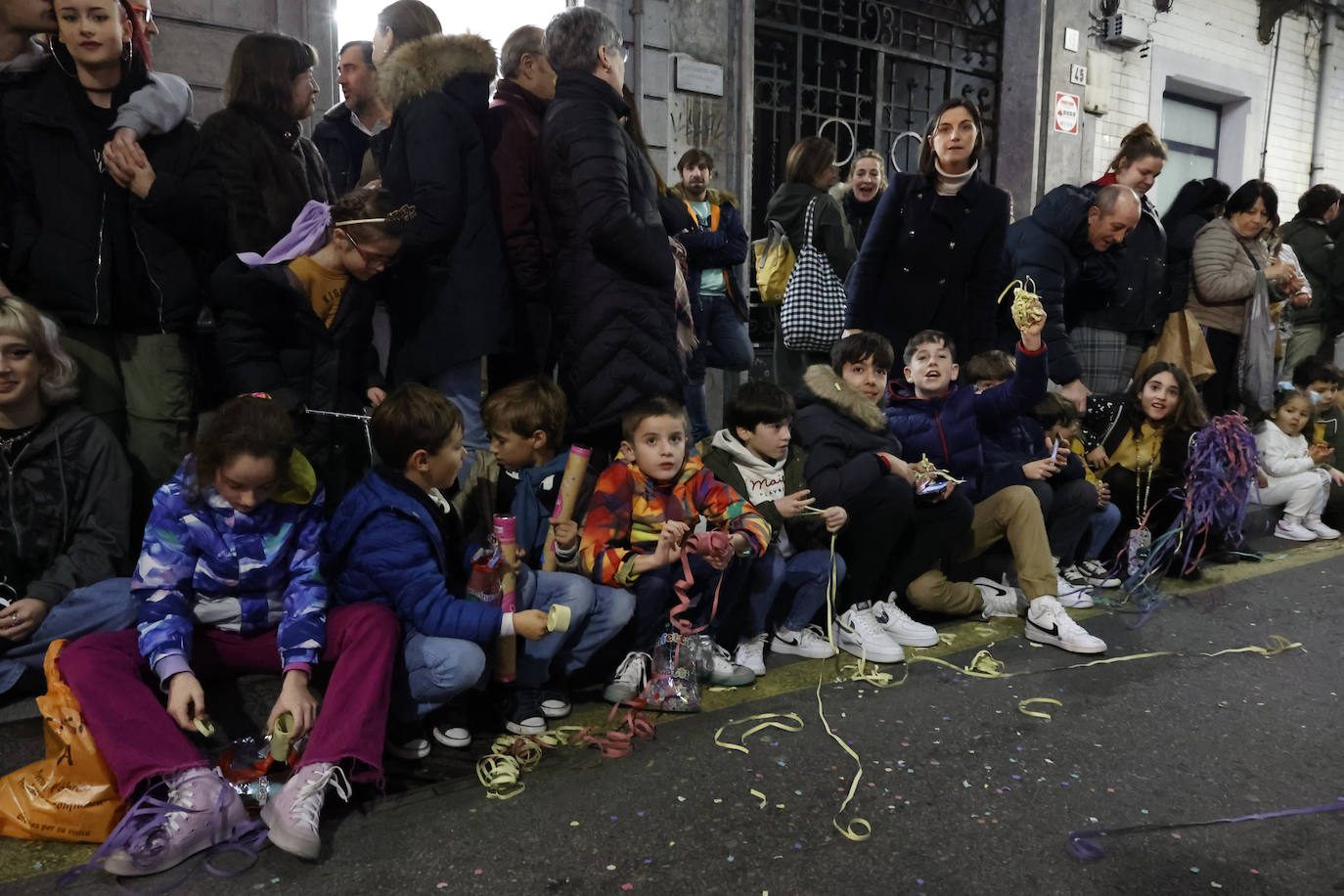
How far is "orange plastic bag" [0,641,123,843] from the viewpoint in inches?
92.8

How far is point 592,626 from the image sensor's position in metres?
3.20

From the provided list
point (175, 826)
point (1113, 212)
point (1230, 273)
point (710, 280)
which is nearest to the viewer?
point (175, 826)

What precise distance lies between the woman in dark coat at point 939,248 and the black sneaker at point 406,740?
2.90 meters

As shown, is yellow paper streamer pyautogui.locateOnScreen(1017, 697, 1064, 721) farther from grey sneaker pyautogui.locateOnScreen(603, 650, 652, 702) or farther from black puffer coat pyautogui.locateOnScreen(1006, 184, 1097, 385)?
black puffer coat pyautogui.locateOnScreen(1006, 184, 1097, 385)

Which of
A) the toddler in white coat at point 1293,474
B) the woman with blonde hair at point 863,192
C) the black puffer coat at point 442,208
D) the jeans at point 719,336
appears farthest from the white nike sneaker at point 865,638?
the toddler in white coat at point 1293,474

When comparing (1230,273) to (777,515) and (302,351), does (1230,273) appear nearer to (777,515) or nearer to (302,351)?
(777,515)

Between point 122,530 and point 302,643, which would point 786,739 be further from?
point 122,530

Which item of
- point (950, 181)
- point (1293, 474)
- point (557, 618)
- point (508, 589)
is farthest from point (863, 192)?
point (557, 618)

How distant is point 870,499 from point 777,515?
0.45 meters

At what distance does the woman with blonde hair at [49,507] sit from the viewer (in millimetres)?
2729

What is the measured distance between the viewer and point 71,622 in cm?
273

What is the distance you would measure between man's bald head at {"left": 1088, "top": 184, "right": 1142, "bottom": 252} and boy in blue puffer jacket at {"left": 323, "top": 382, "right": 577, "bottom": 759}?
3.49 meters

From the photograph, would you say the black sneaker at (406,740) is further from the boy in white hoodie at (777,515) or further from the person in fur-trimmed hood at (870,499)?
the person in fur-trimmed hood at (870,499)

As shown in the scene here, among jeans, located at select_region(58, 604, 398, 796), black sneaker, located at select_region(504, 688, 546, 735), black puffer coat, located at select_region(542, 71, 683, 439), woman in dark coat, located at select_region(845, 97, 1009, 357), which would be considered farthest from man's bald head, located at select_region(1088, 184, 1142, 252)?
jeans, located at select_region(58, 604, 398, 796)
